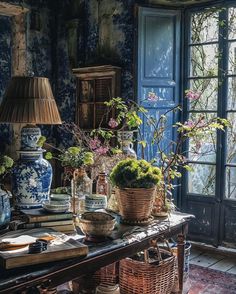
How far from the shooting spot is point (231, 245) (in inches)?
187

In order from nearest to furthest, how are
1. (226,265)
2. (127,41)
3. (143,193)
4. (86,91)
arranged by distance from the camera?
(143,193) → (226,265) → (127,41) → (86,91)

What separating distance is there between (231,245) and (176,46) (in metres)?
2.30

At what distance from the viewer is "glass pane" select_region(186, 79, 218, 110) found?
4.91 meters

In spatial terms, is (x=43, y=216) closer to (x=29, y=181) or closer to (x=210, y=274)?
(x=29, y=181)

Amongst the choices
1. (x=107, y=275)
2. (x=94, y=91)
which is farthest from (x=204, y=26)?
(x=107, y=275)

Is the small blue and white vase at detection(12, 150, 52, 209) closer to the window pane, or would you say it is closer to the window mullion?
the window pane

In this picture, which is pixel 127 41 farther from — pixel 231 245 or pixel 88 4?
pixel 231 245

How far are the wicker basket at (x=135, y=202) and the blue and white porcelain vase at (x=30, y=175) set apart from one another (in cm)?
46

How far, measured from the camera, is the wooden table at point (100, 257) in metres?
1.80

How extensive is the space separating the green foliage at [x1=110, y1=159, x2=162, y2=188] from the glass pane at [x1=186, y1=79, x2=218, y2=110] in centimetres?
244

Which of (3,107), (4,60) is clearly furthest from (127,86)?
(3,107)

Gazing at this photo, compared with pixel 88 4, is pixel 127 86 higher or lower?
lower

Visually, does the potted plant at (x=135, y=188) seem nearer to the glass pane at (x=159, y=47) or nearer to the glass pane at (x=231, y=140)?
the glass pane at (x=231, y=140)

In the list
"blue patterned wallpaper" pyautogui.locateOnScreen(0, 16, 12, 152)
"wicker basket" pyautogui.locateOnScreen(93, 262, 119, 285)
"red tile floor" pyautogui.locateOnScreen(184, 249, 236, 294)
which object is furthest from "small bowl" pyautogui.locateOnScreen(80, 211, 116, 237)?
"blue patterned wallpaper" pyautogui.locateOnScreen(0, 16, 12, 152)
